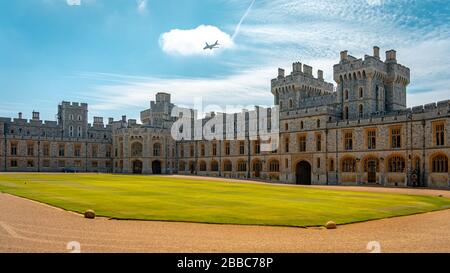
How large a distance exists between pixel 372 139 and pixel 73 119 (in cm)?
6185

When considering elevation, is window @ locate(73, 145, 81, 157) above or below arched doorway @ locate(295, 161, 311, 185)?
above

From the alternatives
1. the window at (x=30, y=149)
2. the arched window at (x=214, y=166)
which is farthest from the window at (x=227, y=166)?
the window at (x=30, y=149)

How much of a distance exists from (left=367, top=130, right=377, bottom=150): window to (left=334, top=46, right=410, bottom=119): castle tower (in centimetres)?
431

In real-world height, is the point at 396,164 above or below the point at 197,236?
above

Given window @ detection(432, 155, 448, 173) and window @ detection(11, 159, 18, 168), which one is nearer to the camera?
window @ detection(432, 155, 448, 173)

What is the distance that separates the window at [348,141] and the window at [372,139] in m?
2.08

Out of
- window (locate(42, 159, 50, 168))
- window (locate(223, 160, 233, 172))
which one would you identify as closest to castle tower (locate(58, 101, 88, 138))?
window (locate(42, 159, 50, 168))

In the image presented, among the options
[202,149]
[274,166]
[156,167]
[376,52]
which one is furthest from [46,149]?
[376,52]

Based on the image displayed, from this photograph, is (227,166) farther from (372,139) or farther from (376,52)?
(376,52)

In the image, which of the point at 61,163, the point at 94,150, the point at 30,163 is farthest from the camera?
the point at 94,150

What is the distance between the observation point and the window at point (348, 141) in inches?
1752

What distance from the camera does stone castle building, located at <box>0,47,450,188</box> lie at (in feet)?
127

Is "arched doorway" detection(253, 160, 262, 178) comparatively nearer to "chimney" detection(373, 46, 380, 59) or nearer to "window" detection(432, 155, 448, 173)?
"chimney" detection(373, 46, 380, 59)

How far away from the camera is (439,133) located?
36625 millimetres
